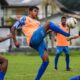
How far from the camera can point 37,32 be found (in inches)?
495

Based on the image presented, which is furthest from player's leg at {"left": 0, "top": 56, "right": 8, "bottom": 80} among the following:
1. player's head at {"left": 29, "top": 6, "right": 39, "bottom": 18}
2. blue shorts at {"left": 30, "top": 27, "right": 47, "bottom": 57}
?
player's head at {"left": 29, "top": 6, "right": 39, "bottom": 18}

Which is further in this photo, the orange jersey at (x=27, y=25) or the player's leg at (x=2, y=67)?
the orange jersey at (x=27, y=25)

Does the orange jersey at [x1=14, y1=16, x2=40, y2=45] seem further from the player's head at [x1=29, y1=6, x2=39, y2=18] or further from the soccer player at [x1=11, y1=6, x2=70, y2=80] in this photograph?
the player's head at [x1=29, y1=6, x2=39, y2=18]

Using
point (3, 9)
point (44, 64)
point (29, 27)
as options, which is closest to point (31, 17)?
point (29, 27)

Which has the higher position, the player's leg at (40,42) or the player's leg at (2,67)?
the player's leg at (40,42)

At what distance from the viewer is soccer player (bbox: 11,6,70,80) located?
492 inches

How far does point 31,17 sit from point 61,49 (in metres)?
4.83

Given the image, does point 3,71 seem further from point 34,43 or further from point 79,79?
point 79,79

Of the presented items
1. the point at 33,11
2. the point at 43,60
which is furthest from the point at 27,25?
the point at 43,60

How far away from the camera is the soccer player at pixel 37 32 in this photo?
41.0ft

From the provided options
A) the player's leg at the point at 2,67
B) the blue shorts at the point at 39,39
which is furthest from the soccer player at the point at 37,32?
the player's leg at the point at 2,67

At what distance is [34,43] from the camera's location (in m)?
12.7

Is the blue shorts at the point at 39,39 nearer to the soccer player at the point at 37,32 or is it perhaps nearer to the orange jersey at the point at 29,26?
the soccer player at the point at 37,32

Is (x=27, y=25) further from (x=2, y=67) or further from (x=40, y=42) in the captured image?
(x=2, y=67)
